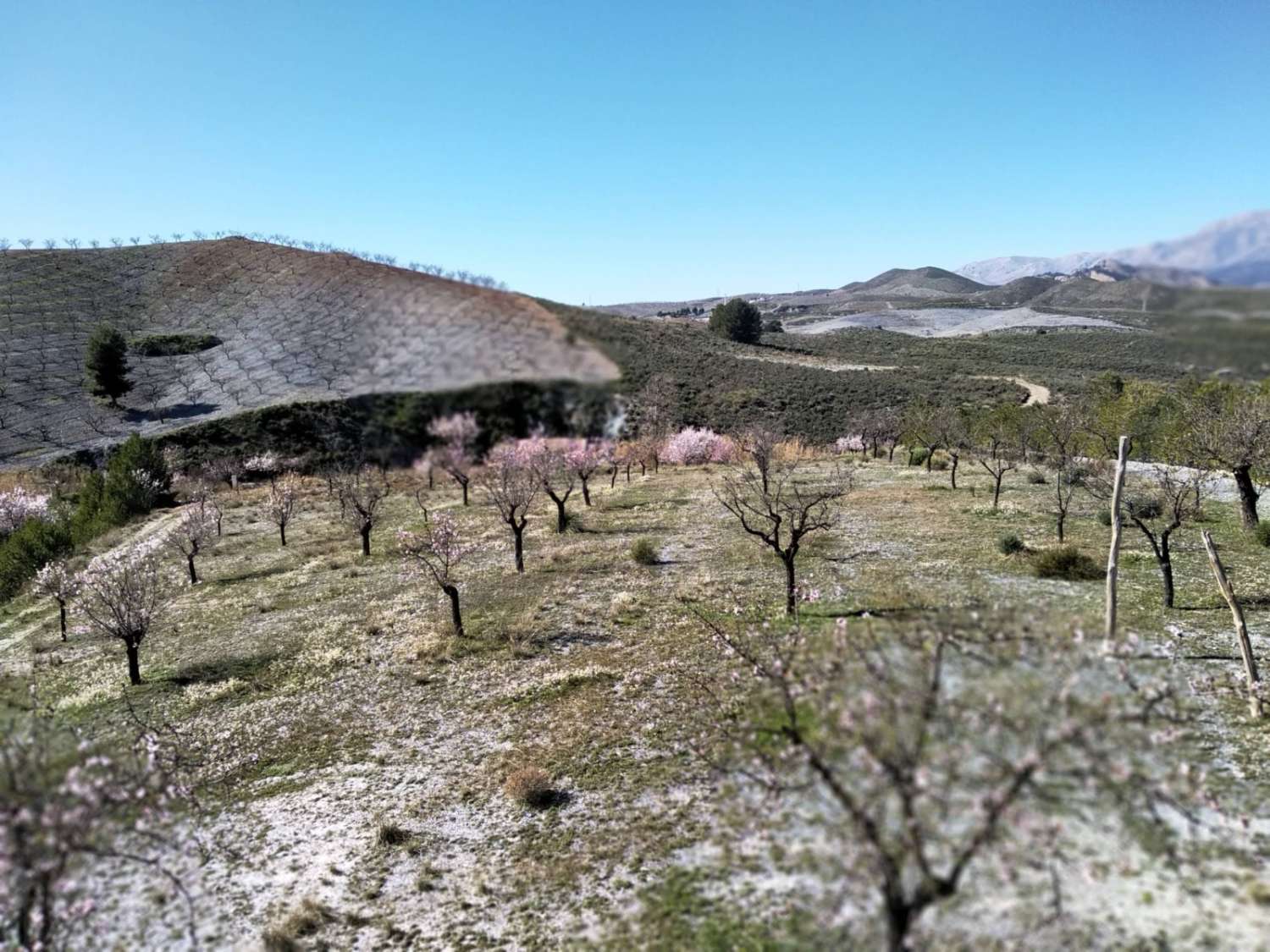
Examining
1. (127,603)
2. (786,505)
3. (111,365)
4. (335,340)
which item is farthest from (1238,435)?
(111,365)

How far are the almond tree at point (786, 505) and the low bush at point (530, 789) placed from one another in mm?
9582

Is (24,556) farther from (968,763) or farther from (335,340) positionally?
→ (968,763)

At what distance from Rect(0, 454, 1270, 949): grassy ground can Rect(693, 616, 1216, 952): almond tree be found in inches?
23.2

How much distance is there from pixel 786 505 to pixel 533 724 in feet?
39.8

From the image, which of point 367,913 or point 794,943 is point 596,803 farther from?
point 794,943

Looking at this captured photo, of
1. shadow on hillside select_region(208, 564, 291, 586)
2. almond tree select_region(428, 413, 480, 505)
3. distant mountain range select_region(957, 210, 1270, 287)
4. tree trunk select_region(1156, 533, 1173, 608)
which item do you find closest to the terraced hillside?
almond tree select_region(428, 413, 480, 505)

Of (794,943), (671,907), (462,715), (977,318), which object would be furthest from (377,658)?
(977,318)

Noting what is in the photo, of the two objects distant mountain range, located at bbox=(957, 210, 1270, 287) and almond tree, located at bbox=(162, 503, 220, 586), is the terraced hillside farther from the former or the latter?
almond tree, located at bbox=(162, 503, 220, 586)

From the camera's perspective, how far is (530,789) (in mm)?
12555

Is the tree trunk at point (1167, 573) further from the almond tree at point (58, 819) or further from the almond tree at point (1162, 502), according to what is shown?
the almond tree at point (58, 819)

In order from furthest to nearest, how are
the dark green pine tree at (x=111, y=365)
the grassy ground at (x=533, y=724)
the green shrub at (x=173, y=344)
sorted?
the dark green pine tree at (x=111, y=365) < the green shrub at (x=173, y=344) < the grassy ground at (x=533, y=724)

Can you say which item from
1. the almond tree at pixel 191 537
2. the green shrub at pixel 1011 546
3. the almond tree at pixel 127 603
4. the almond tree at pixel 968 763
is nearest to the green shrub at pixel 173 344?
the almond tree at pixel 127 603

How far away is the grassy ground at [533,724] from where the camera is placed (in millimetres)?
8742

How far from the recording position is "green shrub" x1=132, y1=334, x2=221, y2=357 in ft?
55.7
